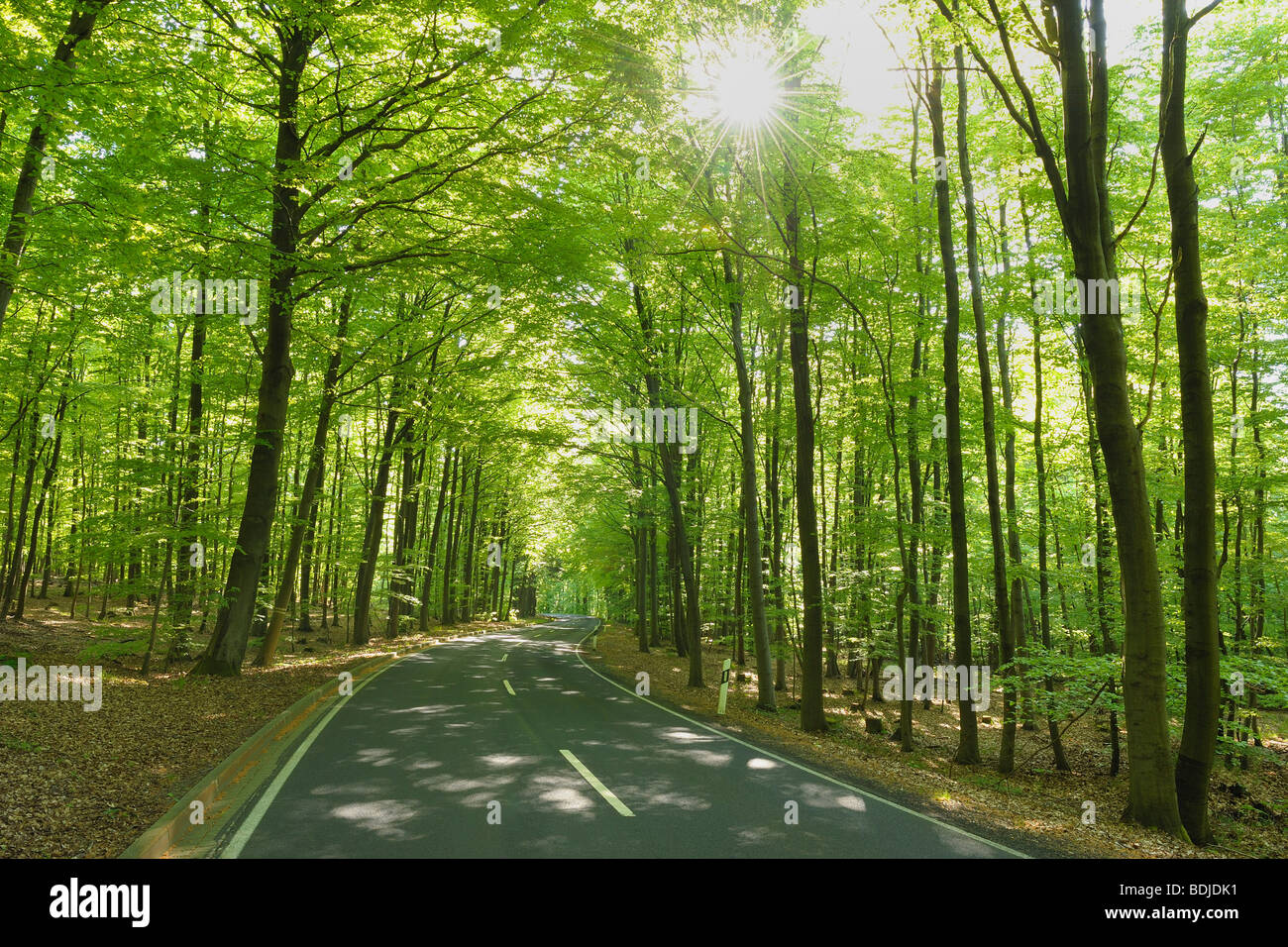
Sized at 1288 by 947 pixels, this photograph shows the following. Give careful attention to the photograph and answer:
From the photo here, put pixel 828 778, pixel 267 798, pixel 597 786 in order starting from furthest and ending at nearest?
pixel 828 778, pixel 597 786, pixel 267 798

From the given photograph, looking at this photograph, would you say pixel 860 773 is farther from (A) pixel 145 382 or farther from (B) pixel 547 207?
(A) pixel 145 382

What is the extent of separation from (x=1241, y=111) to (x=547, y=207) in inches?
654

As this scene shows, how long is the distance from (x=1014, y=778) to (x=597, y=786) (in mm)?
9289

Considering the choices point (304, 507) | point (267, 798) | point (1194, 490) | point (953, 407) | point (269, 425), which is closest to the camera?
point (267, 798)

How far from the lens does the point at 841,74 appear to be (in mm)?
14289

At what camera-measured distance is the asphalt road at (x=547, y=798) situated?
5168 mm

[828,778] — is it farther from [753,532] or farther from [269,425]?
[269,425]

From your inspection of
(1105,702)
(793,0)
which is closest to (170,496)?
(793,0)

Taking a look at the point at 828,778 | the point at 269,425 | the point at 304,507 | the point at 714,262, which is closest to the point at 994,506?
the point at 828,778

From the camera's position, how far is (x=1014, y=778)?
12117 millimetres

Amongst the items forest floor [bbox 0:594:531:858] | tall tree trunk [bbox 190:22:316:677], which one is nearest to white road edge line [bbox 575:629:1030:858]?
forest floor [bbox 0:594:531:858]

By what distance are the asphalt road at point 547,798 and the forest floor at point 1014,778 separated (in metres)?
1.09

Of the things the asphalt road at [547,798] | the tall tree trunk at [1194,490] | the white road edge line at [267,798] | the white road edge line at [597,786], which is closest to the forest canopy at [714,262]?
the tall tree trunk at [1194,490]

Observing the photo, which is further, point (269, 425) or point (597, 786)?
point (269, 425)
